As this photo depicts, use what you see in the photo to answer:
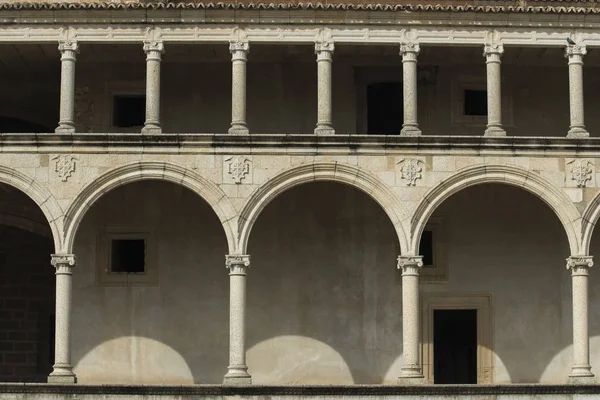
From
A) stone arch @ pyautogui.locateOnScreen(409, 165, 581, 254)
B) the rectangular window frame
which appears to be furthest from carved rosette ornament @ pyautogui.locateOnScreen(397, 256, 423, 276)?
the rectangular window frame

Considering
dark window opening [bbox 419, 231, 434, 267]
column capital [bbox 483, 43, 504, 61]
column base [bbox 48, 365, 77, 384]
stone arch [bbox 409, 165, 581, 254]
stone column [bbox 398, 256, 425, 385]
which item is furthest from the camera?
dark window opening [bbox 419, 231, 434, 267]

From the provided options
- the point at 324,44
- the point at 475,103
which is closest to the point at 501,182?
the point at 475,103

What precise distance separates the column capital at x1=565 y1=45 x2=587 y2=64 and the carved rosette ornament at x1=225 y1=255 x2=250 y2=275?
24.9ft

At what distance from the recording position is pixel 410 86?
1171 inches

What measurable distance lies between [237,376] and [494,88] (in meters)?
7.63

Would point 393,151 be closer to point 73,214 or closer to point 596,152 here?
point 596,152

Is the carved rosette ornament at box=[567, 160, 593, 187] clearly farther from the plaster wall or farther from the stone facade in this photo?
the plaster wall

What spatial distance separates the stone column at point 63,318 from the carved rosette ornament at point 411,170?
6.67m

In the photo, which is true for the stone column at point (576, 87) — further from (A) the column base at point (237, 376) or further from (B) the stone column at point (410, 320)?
(A) the column base at point (237, 376)

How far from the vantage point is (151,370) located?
3144cm

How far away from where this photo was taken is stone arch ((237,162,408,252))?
29.3 m

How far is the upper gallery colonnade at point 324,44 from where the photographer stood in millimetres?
29703

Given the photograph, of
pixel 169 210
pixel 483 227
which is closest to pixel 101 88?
pixel 169 210

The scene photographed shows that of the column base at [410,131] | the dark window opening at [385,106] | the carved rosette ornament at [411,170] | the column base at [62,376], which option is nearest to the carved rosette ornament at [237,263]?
the carved rosette ornament at [411,170]
